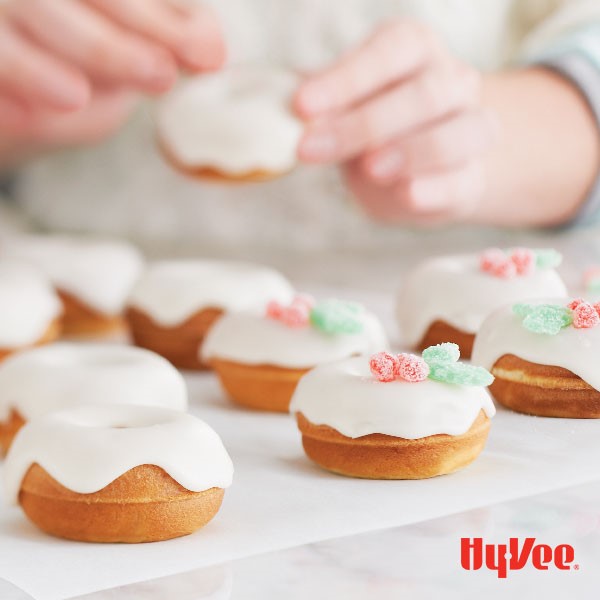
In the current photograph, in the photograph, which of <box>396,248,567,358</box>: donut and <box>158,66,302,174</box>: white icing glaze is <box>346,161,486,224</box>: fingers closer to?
<box>158,66,302,174</box>: white icing glaze

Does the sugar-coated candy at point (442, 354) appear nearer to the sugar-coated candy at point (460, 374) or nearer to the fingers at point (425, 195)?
the sugar-coated candy at point (460, 374)

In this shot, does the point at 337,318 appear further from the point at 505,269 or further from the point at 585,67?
the point at 585,67

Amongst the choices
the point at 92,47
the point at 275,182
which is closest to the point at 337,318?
the point at 92,47

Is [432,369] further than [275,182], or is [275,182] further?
[275,182]

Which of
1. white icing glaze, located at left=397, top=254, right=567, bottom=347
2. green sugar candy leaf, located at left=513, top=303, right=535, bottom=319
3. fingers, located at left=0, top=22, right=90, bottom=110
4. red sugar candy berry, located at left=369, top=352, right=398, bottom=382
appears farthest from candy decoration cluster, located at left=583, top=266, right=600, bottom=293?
fingers, located at left=0, top=22, right=90, bottom=110

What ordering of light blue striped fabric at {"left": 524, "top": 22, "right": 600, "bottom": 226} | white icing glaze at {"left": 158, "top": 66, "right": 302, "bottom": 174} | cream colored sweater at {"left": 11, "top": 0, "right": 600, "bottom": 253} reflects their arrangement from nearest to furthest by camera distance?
white icing glaze at {"left": 158, "top": 66, "right": 302, "bottom": 174}, light blue striped fabric at {"left": 524, "top": 22, "right": 600, "bottom": 226}, cream colored sweater at {"left": 11, "top": 0, "right": 600, "bottom": 253}

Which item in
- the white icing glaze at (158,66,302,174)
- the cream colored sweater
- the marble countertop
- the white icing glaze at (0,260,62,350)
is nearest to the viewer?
the marble countertop

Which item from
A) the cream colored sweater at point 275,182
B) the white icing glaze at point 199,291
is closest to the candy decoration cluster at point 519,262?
the white icing glaze at point 199,291
